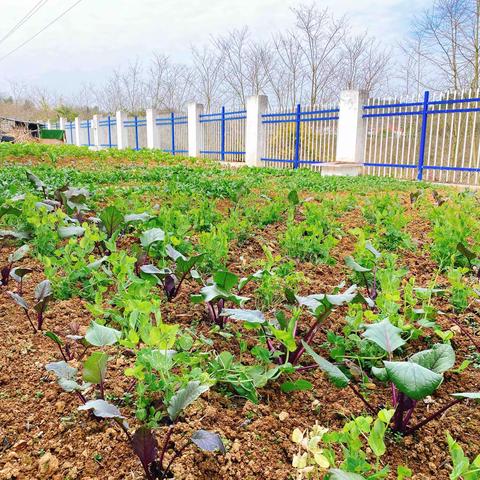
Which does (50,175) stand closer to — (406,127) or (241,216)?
(241,216)

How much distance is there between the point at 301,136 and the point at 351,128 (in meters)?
2.40

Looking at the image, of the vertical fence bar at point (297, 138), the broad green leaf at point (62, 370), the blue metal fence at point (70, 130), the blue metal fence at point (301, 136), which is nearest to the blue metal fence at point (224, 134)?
the blue metal fence at point (301, 136)

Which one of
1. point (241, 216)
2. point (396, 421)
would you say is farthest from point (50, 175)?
point (396, 421)

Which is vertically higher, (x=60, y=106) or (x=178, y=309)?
(x=60, y=106)

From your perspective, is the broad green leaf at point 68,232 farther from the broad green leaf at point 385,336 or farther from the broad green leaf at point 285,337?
the broad green leaf at point 385,336

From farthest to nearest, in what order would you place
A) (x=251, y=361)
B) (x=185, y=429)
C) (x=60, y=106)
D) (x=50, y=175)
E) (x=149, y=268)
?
(x=60, y=106) → (x=50, y=175) → (x=149, y=268) → (x=251, y=361) → (x=185, y=429)

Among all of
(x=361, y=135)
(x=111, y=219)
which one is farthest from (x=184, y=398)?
(x=361, y=135)

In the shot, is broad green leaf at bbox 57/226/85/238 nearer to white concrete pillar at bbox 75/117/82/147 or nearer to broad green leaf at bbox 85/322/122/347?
broad green leaf at bbox 85/322/122/347

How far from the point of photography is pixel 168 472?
1213 mm

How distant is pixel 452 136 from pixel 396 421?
1175 cm

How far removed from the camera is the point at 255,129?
16938mm

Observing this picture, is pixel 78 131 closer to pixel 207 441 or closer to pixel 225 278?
pixel 225 278

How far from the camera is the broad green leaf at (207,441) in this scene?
3.75ft

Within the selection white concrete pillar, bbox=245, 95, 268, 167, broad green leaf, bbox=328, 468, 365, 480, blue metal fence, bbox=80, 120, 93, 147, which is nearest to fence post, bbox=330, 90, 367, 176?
white concrete pillar, bbox=245, 95, 268, 167
